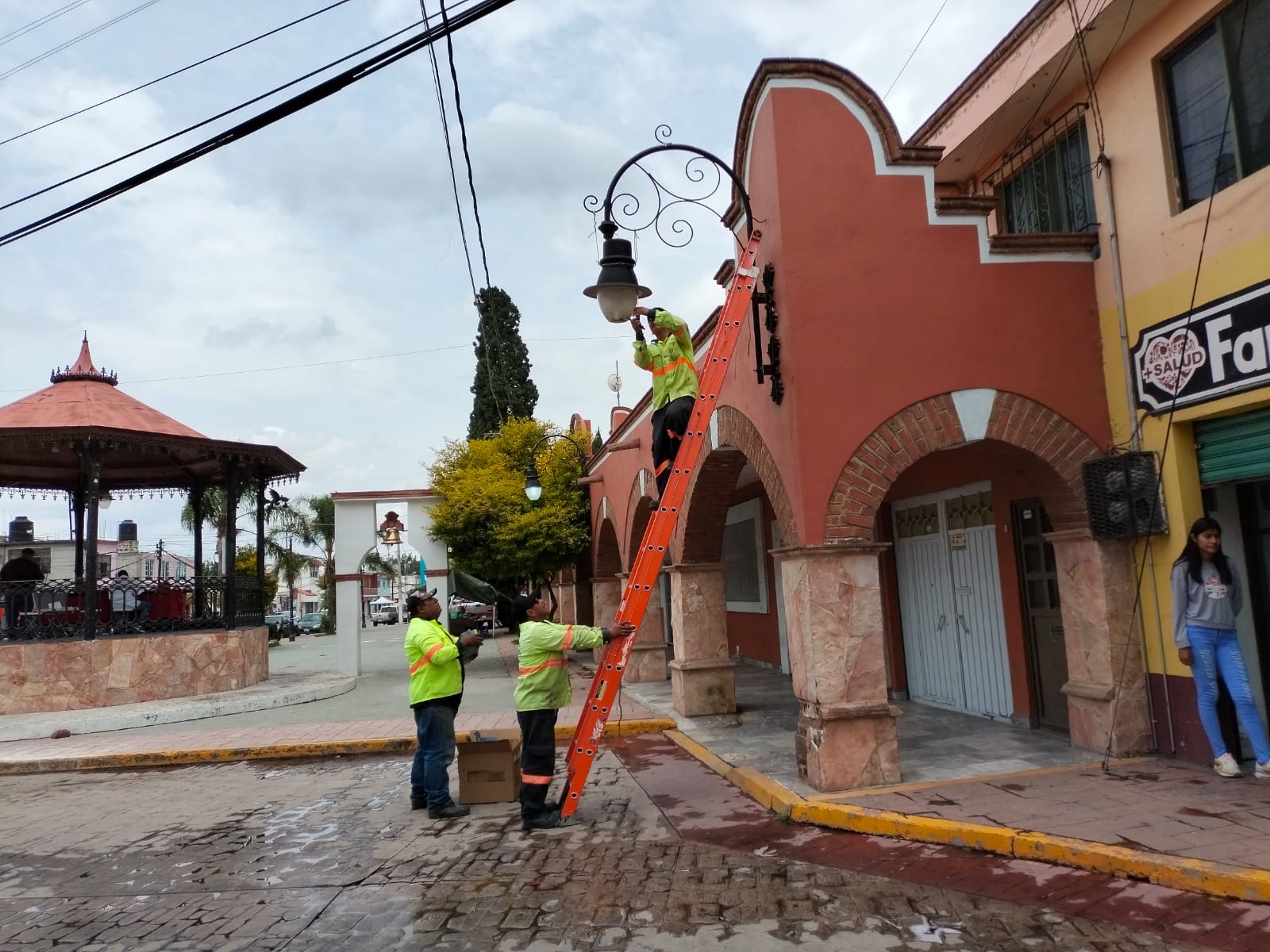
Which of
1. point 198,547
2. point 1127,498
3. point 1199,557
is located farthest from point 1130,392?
point 198,547

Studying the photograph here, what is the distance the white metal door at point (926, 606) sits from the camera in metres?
9.35

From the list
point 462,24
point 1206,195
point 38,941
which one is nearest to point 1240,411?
point 1206,195

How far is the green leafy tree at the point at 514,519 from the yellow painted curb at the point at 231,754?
20.7 ft

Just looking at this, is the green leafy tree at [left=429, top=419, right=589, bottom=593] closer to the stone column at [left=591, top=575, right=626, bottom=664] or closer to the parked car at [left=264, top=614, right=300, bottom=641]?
the stone column at [left=591, top=575, right=626, bottom=664]

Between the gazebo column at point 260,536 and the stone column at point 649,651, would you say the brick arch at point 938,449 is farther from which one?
the gazebo column at point 260,536

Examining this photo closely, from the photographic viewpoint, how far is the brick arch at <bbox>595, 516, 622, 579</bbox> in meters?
15.0

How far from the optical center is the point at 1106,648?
21.7 ft

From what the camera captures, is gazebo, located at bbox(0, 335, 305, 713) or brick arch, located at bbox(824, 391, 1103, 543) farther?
gazebo, located at bbox(0, 335, 305, 713)

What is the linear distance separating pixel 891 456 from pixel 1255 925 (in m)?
3.50

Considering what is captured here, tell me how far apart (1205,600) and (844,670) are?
2362 millimetres

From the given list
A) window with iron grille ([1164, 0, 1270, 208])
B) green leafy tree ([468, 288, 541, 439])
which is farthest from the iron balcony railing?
green leafy tree ([468, 288, 541, 439])

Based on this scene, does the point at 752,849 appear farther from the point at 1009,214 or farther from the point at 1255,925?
the point at 1009,214

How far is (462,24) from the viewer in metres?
6.04

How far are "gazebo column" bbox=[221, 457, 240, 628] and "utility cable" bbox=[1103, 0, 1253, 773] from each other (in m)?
11.8
